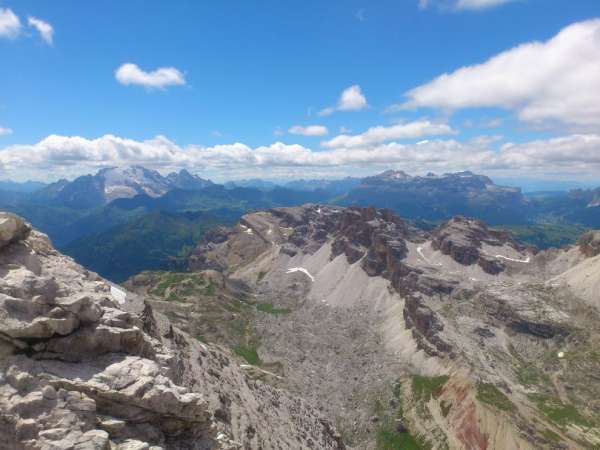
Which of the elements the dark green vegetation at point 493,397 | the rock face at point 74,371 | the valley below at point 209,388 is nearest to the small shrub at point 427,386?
the valley below at point 209,388

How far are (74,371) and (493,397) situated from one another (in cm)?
15915

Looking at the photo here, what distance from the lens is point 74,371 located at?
3475 centimetres

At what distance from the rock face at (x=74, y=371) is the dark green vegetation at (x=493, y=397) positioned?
138 m

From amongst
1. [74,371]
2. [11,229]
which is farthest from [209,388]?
[11,229]

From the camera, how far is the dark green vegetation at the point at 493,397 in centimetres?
15188

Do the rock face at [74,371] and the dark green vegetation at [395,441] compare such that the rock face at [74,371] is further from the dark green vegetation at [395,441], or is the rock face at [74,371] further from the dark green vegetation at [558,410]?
the dark green vegetation at [558,410]

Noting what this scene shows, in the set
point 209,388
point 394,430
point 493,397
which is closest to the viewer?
point 209,388

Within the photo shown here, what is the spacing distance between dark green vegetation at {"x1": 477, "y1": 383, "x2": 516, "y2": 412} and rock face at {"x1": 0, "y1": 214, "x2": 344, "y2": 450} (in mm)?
138300

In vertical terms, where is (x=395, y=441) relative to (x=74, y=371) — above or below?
below

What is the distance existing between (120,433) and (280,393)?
3504 inches

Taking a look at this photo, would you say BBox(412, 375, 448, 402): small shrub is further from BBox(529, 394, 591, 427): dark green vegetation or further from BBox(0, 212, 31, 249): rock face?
BBox(0, 212, 31, 249): rock face

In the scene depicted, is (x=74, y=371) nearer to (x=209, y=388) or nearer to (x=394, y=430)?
(x=209, y=388)

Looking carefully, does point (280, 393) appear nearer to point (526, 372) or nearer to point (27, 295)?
point (27, 295)

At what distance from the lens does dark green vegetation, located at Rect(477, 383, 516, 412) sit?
15188cm
